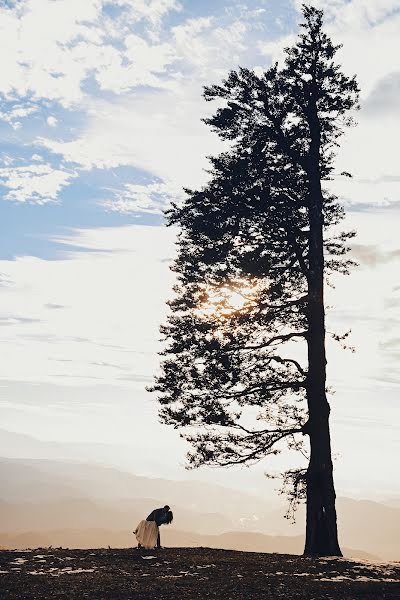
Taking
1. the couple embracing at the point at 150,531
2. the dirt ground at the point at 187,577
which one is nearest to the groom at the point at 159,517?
the couple embracing at the point at 150,531

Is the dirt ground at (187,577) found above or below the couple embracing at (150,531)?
below

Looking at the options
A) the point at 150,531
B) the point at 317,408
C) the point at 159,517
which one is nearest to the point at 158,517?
the point at 159,517

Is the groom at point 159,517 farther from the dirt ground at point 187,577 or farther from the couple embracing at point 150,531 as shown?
the dirt ground at point 187,577

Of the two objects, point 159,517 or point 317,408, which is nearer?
point 159,517

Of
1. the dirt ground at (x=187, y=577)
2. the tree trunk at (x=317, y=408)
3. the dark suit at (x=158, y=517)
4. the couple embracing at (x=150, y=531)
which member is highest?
the tree trunk at (x=317, y=408)

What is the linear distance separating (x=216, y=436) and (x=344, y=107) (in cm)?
1166

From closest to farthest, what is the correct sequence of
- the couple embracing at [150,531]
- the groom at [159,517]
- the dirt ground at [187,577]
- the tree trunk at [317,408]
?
1. the dirt ground at [187,577]
2. the tree trunk at [317,408]
3. the couple embracing at [150,531]
4. the groom at [159,517]

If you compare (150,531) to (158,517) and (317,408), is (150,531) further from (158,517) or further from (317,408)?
(317,408)

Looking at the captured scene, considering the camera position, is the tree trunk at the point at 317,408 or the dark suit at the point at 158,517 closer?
the tree trunk at the point at 317,408

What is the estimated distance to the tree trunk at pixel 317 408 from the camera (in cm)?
1580

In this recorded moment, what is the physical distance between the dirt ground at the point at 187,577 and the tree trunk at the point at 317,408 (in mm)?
1823

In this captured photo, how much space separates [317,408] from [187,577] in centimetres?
712

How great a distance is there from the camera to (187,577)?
439 inches

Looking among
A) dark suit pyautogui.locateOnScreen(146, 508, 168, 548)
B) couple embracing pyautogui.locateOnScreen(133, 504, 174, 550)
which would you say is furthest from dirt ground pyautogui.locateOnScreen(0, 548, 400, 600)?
dark suit pyautogui.locateOnScreen(146, 508, 168, 548)
